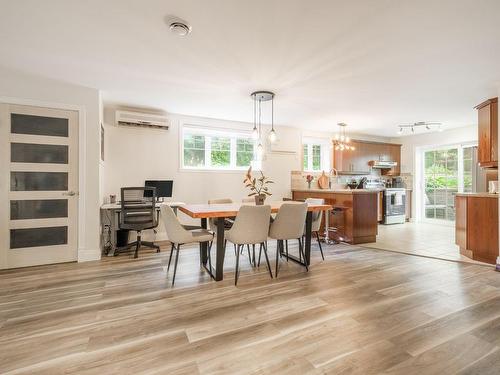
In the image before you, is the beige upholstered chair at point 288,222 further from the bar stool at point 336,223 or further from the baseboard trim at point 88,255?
the baseboard trim at point 88,255

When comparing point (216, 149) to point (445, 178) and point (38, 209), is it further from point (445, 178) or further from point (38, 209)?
point (445, 178)

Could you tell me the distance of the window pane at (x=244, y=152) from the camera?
5727 mm

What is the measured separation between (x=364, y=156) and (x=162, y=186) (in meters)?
5.30

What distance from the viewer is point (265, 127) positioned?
5.88 m

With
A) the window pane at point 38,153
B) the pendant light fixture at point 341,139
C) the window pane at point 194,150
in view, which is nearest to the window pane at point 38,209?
the window pane at point 38,153

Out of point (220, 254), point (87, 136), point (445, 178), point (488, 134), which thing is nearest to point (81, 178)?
point (87, 136)

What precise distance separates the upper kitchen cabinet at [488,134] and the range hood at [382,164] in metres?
3.04

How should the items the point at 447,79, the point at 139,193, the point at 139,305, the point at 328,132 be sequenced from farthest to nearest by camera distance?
the point at 328,132 < the point at 139,193 < the point at 447,79 < the point at 139,305

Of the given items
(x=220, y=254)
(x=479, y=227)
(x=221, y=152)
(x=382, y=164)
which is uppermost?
(x=221, y=152)

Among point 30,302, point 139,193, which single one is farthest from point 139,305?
point 139,193

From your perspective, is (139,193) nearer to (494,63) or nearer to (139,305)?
(139,305)

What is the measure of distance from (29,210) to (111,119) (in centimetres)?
194

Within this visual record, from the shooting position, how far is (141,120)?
4.59 metres

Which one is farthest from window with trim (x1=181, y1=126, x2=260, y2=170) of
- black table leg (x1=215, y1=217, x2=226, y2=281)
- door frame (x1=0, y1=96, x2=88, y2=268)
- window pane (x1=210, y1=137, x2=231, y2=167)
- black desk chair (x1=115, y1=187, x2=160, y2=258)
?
black table leg (x1=215, y1=217, x2=226, y2=281)
